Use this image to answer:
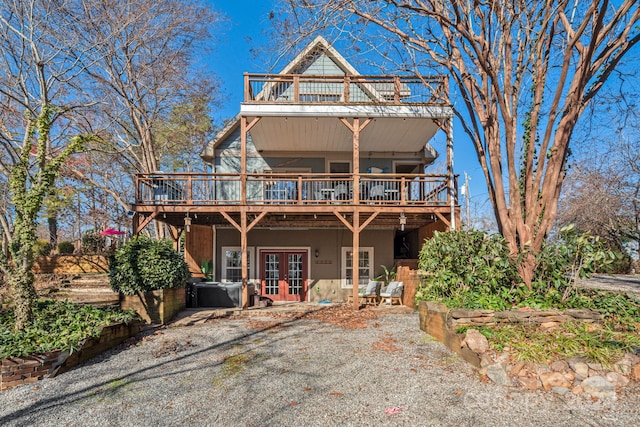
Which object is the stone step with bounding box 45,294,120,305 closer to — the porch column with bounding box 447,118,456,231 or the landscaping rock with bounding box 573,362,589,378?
the porch column with bounding box 447,118,456,231

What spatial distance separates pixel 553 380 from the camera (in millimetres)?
4047

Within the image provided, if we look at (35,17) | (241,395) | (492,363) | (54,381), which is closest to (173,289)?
(54,381)

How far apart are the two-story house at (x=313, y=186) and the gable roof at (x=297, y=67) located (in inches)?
1.7

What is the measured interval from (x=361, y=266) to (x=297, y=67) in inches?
311

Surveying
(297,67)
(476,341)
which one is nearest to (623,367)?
(476,341)

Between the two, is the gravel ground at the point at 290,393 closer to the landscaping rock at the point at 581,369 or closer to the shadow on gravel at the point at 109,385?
the shadow on gravel at the point at 109,385

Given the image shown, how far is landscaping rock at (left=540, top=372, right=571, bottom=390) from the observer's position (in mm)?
4016

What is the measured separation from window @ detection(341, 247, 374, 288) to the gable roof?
6056 millimetres

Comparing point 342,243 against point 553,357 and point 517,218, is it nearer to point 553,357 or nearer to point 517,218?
point 517,218

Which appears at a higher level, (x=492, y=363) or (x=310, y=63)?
(x=310, y=63)

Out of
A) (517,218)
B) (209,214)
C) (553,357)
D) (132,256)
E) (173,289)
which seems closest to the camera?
(553,357)

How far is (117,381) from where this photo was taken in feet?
14.8

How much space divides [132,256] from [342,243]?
22.3 feet

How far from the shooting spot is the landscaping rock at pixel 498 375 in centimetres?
418
